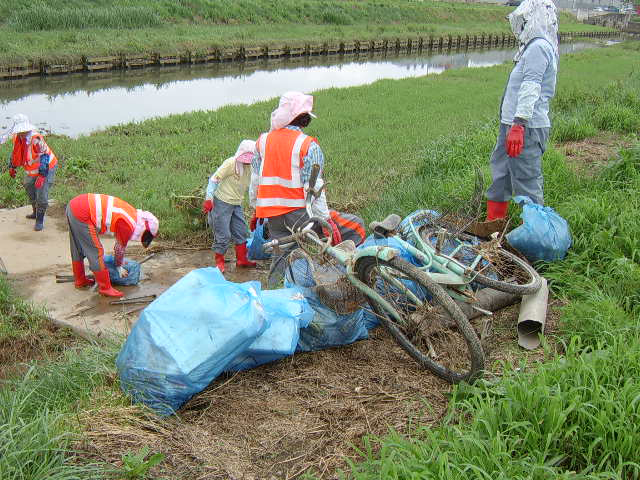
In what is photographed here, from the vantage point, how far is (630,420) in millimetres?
2385

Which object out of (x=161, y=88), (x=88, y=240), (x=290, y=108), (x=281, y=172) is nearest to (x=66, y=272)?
(x=88, y=240)

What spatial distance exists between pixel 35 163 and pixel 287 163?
401 centimetres

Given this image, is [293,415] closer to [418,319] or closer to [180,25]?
[418,319]

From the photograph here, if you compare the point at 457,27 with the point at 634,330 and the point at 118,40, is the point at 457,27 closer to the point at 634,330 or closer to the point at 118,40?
the point at 118,40

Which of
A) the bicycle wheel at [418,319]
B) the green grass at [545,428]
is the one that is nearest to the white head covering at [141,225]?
the bicycle wheel at [418,319]

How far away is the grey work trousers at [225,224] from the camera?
223 inches

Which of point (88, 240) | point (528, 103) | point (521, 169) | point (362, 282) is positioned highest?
point (528, 103)

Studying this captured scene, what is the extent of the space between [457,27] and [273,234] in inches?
1572

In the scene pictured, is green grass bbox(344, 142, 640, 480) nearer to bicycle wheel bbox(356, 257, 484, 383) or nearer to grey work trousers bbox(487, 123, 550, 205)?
bicycle wheel bbox(356, 257, 484, 383)

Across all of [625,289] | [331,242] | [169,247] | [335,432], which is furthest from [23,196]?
[625,289]

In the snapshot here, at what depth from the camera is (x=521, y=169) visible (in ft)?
15.1

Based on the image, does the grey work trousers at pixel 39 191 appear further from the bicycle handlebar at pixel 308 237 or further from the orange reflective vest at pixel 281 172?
the bicycle handlebar at pixel 308 237

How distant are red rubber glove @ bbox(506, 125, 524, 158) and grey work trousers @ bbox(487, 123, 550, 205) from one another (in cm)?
19

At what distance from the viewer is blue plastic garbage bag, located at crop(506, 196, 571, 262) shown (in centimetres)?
416
